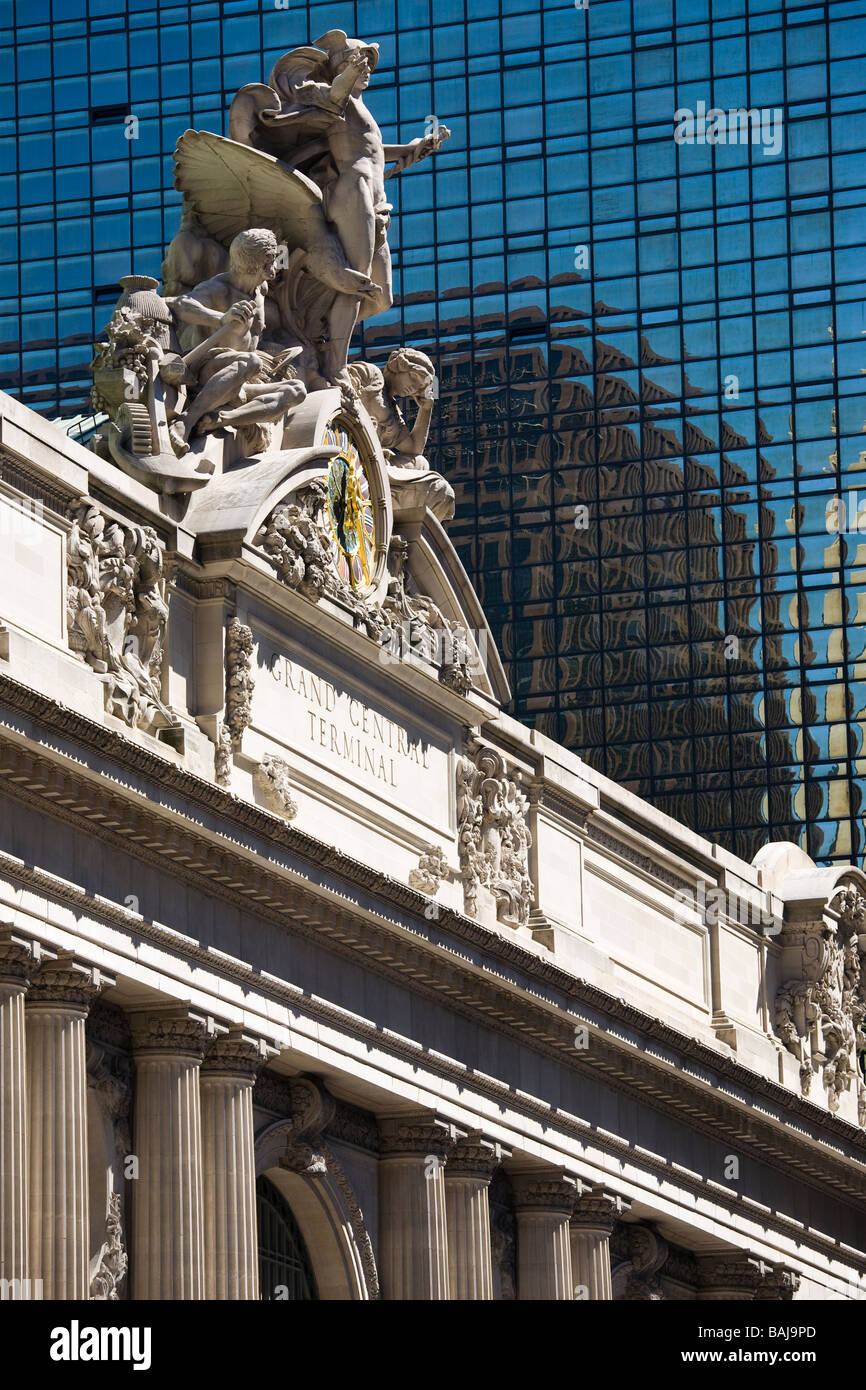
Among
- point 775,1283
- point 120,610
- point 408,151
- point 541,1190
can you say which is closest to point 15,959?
point 120,610

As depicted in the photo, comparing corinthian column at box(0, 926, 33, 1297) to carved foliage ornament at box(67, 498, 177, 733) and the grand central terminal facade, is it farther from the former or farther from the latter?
carved foliage ornament at box(67, 498, 177, 733)

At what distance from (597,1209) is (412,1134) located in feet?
24.3

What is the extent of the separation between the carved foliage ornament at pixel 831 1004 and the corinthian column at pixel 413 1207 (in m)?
17.9

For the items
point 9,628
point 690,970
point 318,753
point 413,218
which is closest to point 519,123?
point 413,218

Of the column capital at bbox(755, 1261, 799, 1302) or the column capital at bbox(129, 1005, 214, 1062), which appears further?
the column capital at bbox(755, 1261, 799, 1302)

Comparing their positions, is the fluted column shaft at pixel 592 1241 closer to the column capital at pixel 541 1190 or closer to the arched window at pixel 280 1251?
the column capital at pixel 541 1190

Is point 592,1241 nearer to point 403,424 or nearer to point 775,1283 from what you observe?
point 775,1283

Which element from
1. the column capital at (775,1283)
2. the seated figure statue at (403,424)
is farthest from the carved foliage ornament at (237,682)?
the column capital at (775,1283)

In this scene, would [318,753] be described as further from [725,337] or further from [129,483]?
[725,337]

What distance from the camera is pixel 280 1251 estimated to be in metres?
54.2

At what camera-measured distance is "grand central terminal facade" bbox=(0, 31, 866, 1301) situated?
45906mm

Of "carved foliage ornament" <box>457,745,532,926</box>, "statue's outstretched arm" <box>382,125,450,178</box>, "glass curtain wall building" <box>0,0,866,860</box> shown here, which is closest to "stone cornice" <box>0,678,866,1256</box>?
"carved foliage ornament" <box>457,745,532,926</box>

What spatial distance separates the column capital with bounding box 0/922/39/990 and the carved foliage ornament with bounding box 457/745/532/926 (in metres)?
14.1
